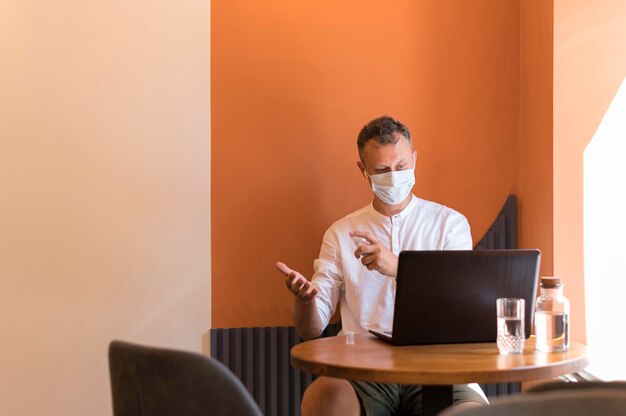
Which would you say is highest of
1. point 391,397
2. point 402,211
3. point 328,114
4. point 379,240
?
point 328,114

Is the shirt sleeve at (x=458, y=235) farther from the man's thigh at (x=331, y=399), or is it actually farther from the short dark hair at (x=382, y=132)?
the man's thigh at (x=331, y=399)

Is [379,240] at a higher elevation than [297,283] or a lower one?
higher

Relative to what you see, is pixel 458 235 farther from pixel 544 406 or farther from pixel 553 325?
pixel 544 406

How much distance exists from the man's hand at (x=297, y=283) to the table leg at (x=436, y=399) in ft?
1.73

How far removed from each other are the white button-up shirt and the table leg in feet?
2.37

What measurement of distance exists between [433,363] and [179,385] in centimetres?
69

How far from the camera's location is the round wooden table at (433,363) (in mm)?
1683

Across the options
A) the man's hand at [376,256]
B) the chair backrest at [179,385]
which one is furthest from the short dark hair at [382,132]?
the chair backrest at [179,385]

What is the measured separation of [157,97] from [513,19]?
1531 millimetres

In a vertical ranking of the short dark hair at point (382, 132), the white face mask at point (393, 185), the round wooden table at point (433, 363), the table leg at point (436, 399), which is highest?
the short dark hair at point (382, 132)

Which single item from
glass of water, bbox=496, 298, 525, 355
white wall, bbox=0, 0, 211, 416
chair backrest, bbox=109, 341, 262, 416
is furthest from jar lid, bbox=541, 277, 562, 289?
white wall, bbox=0, 0, 211, 416

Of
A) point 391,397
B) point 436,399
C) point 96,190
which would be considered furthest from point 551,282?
point 96,190

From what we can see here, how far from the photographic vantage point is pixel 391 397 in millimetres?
2389

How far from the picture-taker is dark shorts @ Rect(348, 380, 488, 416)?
2338 mm
